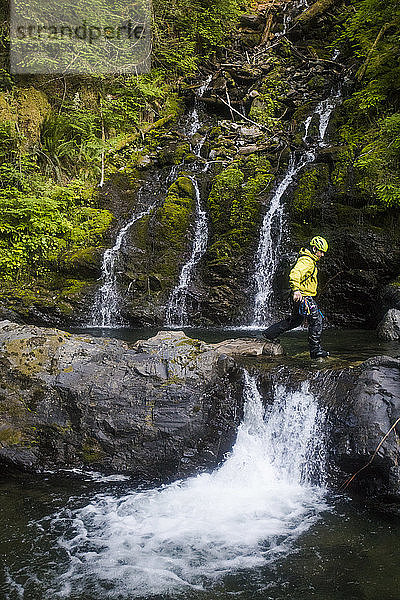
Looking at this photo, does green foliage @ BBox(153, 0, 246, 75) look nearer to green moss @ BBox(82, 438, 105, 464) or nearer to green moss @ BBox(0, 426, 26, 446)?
green moss @ BBox(0, 426, 26, 446)

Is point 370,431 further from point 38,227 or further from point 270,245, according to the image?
point 38,227

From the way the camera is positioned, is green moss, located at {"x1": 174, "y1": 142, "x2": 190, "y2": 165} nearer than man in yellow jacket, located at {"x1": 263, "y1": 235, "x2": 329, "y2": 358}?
No

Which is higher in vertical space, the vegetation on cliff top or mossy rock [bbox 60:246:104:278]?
the vegetation on cliff top

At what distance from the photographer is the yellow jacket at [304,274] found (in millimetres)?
6777

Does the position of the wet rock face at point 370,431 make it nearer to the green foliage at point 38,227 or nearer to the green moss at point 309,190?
the green moss at point 309,190

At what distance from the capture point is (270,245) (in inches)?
539

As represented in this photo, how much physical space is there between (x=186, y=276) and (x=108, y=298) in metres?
2.49

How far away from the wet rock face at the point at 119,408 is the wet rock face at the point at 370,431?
1327 millimetres

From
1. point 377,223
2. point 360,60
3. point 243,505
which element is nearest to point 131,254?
point 377,223

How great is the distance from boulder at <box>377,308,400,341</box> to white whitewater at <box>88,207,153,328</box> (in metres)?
7.12

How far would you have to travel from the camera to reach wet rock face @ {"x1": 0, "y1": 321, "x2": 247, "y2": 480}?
5656 mm

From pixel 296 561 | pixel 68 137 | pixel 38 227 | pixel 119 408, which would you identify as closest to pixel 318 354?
pixel 119 408

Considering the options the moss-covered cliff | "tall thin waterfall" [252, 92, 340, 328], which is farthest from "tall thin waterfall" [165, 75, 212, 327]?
"tall thin waterfall" [252, 92, 340, 328]

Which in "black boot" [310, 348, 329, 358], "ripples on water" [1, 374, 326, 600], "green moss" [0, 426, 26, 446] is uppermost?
"black boot" [310, 348, 329, 358]
